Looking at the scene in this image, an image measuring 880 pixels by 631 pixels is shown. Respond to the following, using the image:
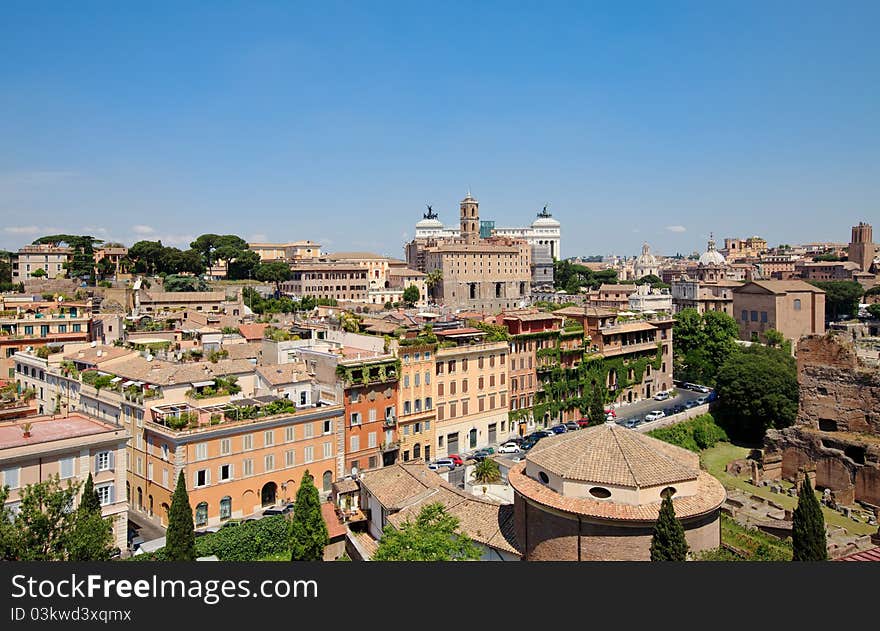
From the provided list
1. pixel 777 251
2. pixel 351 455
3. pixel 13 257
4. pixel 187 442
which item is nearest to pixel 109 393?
pixel 187 442

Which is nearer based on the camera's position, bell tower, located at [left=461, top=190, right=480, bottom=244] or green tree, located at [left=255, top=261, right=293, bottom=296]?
green tree, located at [left=255, top=261, right=293, bottom=296]

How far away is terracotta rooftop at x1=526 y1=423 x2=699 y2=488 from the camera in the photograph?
1839cm

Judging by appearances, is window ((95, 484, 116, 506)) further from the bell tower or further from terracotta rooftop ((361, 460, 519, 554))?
the bell tower

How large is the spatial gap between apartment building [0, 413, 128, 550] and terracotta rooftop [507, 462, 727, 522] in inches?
564

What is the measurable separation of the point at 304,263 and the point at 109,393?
6594cm

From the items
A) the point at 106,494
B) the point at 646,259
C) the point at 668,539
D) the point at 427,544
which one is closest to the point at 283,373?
the point at 106,494

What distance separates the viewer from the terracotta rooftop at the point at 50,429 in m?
23.9

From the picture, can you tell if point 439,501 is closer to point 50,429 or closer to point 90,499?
point 90,499

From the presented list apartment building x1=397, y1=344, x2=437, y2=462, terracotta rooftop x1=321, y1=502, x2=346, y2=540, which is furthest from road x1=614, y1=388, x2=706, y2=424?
terracotta rooftop x1=321, y1=502, x2=346, y2=540

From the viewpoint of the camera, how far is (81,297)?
2494 inches

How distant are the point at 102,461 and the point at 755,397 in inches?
1507

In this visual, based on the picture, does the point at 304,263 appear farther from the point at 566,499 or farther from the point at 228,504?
the point at 566,499

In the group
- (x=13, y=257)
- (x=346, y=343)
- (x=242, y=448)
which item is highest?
(x=13, y=257)

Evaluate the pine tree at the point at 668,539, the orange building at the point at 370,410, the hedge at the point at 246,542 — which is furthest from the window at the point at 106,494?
the pine tree at the point at 668,539
